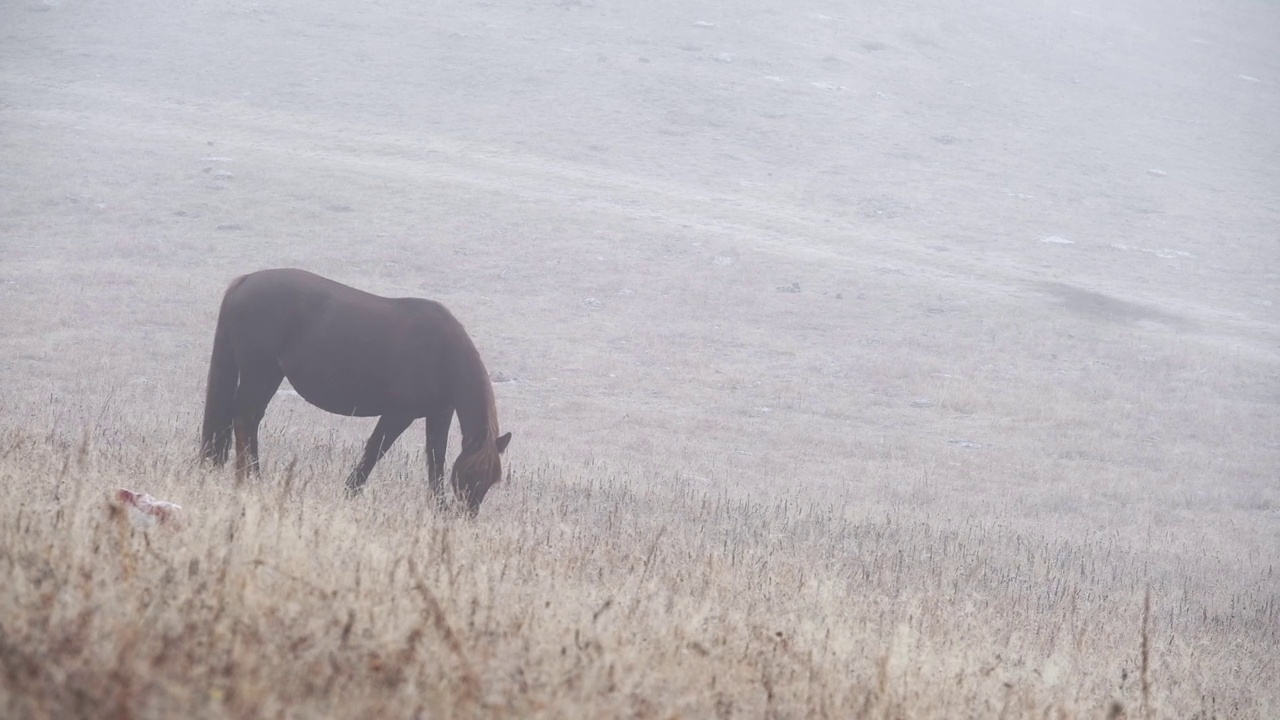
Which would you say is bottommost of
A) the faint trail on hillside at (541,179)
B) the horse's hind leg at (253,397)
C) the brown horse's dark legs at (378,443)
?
the faint trail on hillside at (541,179)

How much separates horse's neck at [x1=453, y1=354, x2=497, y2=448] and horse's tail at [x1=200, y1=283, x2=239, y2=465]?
5.68ft

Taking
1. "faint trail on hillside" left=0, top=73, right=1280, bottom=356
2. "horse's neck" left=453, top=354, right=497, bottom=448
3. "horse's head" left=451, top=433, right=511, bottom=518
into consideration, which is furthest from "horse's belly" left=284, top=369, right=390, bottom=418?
"faint trail on hillside" left=0, top=73, right=1280, bottom=356

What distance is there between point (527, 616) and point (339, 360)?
404 centimetres

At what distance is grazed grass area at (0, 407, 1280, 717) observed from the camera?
3338 mm

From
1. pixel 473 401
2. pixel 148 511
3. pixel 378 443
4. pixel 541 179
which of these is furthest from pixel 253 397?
pixel 541 179

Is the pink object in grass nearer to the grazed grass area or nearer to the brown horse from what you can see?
the grazed grass area

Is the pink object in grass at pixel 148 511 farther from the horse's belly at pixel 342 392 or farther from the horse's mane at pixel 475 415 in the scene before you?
the horse's belly at pixel 342 392

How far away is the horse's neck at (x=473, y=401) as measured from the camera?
7852 mm

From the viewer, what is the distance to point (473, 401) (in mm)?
7965

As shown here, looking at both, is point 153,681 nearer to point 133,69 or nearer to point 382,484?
point 382,484

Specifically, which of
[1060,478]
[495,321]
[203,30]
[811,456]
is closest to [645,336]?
[495,321]

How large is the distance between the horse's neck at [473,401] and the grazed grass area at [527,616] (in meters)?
0.65

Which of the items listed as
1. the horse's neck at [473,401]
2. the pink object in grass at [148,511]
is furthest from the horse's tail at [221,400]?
the pink object in grass at [148,511]

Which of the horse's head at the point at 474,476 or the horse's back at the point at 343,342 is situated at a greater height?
the horse's back at the point at 343,342
